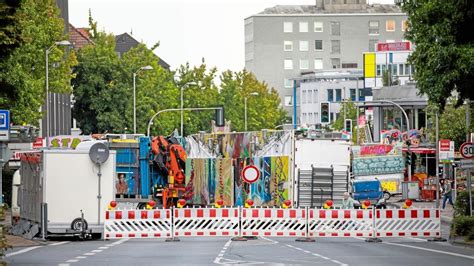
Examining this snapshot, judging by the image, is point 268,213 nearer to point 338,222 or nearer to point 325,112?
point 338,222

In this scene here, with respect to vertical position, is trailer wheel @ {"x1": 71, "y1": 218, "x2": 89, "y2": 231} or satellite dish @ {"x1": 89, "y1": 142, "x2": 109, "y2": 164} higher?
satellite dish @ {"x1": 89, "y1": 142, "x2": 109, "y2": 164}

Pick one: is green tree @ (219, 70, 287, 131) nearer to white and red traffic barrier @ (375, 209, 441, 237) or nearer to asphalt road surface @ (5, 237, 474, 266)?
white and red traffic barrier @ (375, 209, 441, 237)

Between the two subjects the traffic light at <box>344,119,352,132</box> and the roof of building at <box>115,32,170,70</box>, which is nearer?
the traffic light at <box>344,119,352,132</box>

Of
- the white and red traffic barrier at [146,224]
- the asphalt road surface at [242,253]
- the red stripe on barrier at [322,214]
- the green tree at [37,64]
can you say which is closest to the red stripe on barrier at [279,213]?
the asphalt road surface at [242,253]

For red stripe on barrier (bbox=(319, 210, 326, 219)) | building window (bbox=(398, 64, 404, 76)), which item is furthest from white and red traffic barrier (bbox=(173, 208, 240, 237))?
building window (bbox=(398, 64, 404, 76))

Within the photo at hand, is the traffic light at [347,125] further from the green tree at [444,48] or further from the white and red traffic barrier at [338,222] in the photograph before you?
the green tree at [444,48]

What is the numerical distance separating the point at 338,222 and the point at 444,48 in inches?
281

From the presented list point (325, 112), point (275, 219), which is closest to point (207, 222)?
point (275, 219)

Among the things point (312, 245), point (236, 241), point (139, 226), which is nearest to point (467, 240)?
point (312, 245)

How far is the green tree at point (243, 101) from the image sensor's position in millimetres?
139750

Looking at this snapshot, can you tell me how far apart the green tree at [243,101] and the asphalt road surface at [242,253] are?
9540 centimetres

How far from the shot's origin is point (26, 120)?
59.3 meters

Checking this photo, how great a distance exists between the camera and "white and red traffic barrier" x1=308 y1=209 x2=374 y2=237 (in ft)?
134

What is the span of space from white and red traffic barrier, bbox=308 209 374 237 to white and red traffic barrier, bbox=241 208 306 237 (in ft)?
0.93
